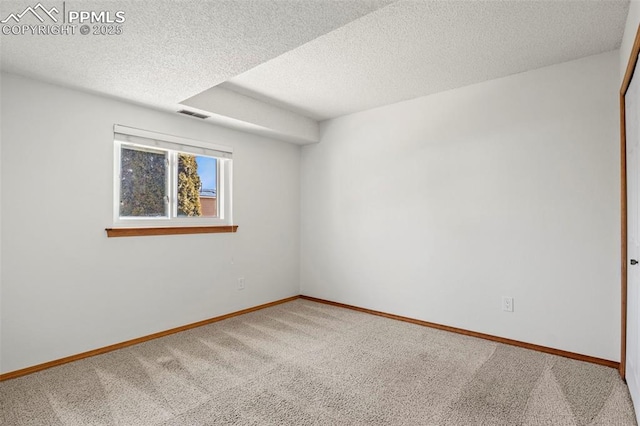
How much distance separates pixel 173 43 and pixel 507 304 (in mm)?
3294

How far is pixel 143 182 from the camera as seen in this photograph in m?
3.19

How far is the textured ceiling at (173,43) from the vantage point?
1644 millimetres

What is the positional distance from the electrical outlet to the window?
9.58ft

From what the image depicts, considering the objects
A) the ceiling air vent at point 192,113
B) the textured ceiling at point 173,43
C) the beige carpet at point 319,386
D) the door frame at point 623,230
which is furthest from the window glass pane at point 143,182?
the door frame at point 623,230

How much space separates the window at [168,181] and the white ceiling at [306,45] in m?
0.42

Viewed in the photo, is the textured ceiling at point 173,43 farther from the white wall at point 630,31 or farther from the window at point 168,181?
the white wall at point 630,31

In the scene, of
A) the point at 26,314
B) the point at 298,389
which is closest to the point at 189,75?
the point at 26,314

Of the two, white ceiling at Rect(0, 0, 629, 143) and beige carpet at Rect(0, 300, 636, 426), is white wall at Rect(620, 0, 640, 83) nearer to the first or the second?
white ceiling at Rect(0, 0, 629, 143)

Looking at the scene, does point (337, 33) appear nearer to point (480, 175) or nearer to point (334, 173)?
point (480, 175)

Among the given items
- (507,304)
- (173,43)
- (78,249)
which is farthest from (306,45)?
(507,304)

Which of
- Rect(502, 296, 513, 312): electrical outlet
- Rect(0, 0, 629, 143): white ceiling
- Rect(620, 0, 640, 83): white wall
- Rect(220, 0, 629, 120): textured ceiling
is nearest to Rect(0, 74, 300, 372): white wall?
Rect(0, 0, 629, 143): white ceiling

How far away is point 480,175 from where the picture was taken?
3.14m

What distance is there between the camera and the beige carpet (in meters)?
1.90

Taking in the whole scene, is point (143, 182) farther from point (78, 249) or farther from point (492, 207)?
point (492, 207)
